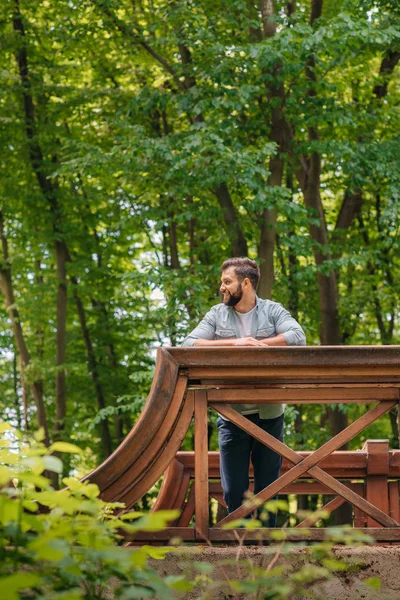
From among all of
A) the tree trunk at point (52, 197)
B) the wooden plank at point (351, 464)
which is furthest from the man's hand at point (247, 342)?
the tree trunk at point (52, 197)

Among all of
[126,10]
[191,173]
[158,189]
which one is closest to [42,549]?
[191,173]

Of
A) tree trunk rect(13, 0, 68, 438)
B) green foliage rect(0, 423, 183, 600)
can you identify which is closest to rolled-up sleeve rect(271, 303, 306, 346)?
green foliage rect(0, 423, 183, 600)

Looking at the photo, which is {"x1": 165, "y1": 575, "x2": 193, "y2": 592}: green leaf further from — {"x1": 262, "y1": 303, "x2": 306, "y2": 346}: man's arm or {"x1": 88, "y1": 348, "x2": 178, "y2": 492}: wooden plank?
{"x1": 262, "y1": 303, "x2": 306, "y2": 346}: man's arm

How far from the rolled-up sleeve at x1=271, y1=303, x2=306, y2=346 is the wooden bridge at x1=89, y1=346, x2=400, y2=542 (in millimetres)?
667

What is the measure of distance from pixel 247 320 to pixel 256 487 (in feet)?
2.99

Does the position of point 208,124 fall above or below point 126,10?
below

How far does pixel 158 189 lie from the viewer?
15531 mm

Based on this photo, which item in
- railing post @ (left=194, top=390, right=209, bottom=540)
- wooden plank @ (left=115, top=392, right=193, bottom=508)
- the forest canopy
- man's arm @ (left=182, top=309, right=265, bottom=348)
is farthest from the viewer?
the forest canopy

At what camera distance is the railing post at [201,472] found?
4.31 metres

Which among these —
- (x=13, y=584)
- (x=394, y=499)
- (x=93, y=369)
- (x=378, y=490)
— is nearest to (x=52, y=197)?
(x=93, y=369)

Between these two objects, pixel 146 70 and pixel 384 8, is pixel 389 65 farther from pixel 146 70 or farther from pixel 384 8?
pixel 146 70

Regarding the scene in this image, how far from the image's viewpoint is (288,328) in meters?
5.34

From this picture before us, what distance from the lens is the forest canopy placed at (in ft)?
47.0

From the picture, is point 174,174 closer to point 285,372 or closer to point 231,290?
point 231,290
